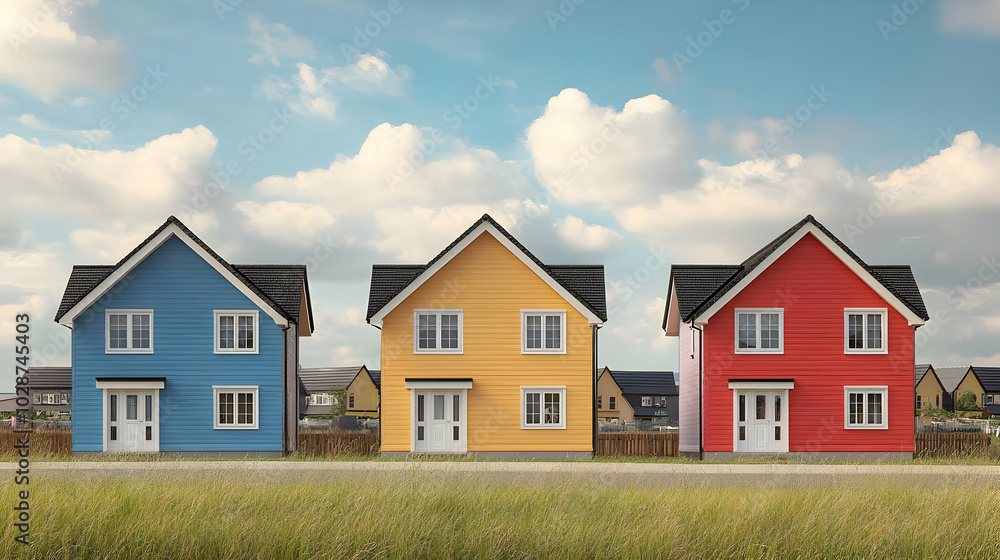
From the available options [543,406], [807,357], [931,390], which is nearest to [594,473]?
[543,406]

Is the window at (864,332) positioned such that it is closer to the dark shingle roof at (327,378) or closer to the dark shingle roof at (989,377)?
the dark shingle roof at (327,378)

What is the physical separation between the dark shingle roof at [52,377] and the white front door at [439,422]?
238 ft

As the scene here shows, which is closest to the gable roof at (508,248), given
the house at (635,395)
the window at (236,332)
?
the window at (236,332)

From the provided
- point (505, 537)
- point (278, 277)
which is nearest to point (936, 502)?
point (505, 537)

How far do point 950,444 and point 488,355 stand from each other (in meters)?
17.6

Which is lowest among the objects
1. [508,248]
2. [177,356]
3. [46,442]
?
[46,442]

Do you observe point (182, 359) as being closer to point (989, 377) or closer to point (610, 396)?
point (610, 396)

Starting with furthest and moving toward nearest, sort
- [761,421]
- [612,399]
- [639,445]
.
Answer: [612,399] < [639,445] < [761,421]

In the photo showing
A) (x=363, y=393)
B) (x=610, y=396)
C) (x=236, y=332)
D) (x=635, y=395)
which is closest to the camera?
(x=236, y=332)

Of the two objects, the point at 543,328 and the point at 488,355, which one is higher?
the point at 543,328

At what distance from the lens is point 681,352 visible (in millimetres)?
35062

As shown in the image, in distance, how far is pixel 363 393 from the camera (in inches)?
3701

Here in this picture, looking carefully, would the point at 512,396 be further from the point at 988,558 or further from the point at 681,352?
the point at 988,558

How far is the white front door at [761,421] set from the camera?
29.9 metres
